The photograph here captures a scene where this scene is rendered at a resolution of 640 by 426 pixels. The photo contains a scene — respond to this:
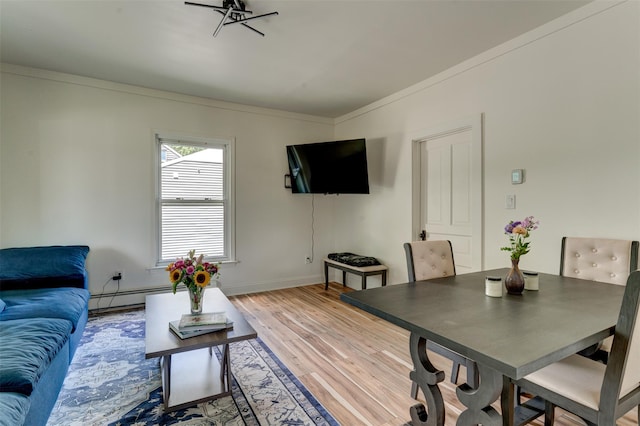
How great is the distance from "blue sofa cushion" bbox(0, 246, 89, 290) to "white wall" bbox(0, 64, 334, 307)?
1.43 feet

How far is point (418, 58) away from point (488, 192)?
1.47m

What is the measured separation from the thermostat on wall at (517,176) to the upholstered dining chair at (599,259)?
0.66m

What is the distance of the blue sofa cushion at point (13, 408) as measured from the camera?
3.76 ft

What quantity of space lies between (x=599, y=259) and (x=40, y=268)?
177 inches

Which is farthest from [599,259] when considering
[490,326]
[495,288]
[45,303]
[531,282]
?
[45,303]

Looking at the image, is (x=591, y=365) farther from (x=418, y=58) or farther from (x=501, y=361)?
(x=418, y=58)

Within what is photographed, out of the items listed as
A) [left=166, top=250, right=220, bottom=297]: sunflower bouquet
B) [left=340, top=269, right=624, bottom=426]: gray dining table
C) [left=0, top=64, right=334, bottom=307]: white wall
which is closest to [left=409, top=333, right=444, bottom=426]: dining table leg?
[left=340, top=269, right=624, bottom=426]: gray dining table

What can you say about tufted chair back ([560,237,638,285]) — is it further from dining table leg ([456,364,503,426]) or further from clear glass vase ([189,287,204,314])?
clear glass vase ([189,287,204,314])

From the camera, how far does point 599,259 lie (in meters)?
2.05

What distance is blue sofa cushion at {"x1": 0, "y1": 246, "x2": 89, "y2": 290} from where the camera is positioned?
2756 millimetres

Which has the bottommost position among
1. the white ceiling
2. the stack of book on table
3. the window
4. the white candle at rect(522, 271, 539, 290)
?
the stack of book on table

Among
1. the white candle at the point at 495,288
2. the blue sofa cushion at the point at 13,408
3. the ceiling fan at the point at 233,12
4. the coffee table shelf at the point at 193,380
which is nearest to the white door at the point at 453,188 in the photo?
the white candle at the point at 495,288

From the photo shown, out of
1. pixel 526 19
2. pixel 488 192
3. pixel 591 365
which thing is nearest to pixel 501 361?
pixel 591 365

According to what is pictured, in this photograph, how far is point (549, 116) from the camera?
2.51 meters
